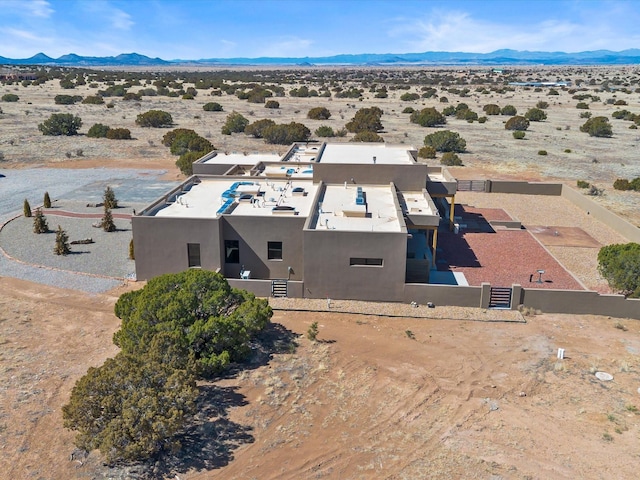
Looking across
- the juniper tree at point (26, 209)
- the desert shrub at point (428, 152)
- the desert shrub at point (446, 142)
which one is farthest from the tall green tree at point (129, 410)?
the desert shrub at point (446, 142)

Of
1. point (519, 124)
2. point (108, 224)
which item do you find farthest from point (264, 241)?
point (519, 124)

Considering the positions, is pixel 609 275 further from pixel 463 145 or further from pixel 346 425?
A: pixel 463 145

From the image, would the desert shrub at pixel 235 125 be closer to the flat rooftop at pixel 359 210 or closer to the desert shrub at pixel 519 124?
the desert shrub at pixel 519 124

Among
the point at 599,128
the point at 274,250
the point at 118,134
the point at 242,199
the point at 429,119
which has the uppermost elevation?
the point at 429,119

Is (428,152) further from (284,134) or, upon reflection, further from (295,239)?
(295,239)

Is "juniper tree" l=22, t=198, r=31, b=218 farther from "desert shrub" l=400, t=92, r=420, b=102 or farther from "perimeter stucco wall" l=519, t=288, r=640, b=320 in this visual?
"desert shrub" l=400, t=92, r=420, b=102

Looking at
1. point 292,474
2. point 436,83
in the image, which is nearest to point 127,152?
point 292,474
